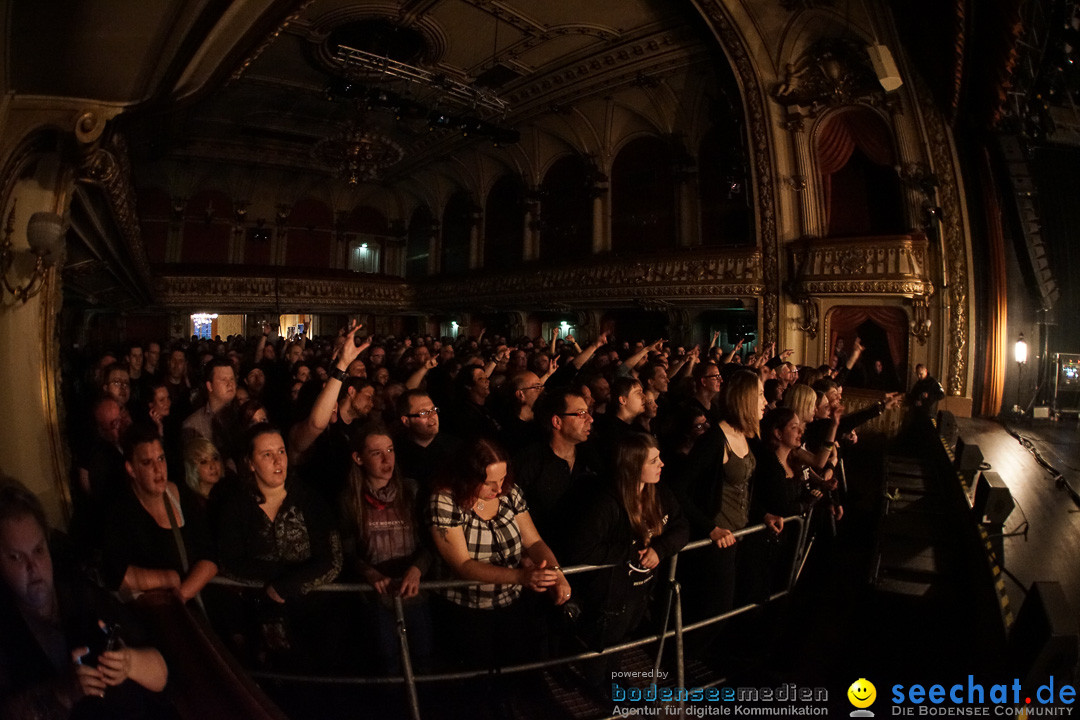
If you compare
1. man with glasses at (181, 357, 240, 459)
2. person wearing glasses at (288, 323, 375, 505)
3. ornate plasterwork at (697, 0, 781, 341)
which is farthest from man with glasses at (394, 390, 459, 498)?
ornate plasterwork at (697, 0, 781, 341)

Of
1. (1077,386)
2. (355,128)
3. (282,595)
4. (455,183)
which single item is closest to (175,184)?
(455,183)

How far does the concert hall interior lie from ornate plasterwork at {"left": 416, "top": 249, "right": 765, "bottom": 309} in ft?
0.29

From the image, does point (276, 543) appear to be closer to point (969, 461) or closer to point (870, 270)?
point (969, 461)

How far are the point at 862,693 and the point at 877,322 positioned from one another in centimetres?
1016

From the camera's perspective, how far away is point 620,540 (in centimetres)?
248

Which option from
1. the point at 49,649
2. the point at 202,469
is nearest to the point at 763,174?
the point at 202,469

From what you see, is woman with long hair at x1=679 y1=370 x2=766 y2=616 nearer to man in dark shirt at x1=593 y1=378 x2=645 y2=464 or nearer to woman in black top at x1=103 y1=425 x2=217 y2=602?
man in dark shirt at x1=593 y1=378 x2=645 y2=464

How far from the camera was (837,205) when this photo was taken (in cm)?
1198

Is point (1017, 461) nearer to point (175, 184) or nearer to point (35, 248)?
point (35, 248)

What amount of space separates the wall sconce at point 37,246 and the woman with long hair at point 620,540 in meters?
3.30

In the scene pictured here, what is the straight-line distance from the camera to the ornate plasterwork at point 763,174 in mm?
11281

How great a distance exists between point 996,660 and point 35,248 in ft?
19.5

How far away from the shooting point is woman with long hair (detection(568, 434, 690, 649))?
2445 mm

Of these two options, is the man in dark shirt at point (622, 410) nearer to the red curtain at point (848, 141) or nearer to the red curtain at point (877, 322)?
the red curtain at point (877, 322)
